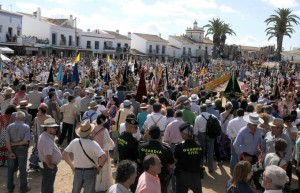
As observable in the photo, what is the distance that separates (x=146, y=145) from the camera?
4.90 m

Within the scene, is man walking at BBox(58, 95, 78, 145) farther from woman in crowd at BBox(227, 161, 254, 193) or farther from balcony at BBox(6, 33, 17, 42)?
balcony at BBox(6, 33, 17, 42)

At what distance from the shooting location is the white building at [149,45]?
232 ft

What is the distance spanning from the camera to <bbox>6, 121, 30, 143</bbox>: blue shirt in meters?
6.18

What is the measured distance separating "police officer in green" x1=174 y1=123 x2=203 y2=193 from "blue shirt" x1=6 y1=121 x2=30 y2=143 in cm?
276

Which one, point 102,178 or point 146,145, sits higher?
point 146,145

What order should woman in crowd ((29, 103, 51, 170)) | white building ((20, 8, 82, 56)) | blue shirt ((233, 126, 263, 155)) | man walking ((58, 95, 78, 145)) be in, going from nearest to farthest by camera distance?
1. blue shirt ((233, 126, 263, 155))
2. woman in crowd ((29, 103, 51, 170))
3. man walking ((58, 95, 78, 145))
4. white building ((20, 8, 82, 56))

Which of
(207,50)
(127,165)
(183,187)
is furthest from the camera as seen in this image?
(207,50)

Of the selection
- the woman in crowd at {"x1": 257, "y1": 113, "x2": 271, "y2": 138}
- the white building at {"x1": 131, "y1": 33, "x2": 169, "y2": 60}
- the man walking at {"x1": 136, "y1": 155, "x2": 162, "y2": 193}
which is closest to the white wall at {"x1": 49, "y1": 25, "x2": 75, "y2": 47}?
the white building at {"x1": 131, "y1": 33, "x2": 169, "y2": 60}

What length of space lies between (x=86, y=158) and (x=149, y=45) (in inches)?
2639

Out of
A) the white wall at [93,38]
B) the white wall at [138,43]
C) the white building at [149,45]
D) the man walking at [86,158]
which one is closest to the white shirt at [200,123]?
the man walking at [86,158]

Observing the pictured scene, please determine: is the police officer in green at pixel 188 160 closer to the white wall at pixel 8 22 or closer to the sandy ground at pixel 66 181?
the sandy ground at pixel 66 181

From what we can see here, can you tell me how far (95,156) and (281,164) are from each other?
2630 millimetres

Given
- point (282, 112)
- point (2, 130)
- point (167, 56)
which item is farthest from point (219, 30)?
point (2, 130)

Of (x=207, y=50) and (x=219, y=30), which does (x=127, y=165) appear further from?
(x=207, y=50)
